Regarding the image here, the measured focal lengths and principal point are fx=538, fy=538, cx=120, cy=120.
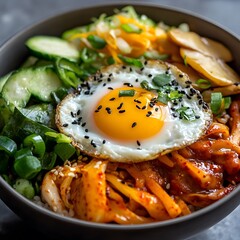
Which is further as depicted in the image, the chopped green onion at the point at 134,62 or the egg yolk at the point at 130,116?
the chopped green onion at the point at 134,62

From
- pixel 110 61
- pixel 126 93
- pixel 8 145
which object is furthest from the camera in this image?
pixel 110 61

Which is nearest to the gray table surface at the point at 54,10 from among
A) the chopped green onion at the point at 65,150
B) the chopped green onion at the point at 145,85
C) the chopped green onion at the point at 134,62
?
the chopped green onion at the point at 134,62

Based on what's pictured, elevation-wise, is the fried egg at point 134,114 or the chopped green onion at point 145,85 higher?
the chopped green onion at point 145,85

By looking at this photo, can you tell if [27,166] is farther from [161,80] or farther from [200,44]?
[200,44]

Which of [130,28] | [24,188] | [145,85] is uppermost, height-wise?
[130,28]

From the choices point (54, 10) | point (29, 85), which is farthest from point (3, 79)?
point (54, 10)

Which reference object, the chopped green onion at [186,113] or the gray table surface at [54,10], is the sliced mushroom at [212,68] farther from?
the gray table surface at [54,10]

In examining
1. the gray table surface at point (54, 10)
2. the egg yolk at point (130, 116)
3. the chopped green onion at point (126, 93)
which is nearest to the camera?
the egg yolk at point (130, 116)
